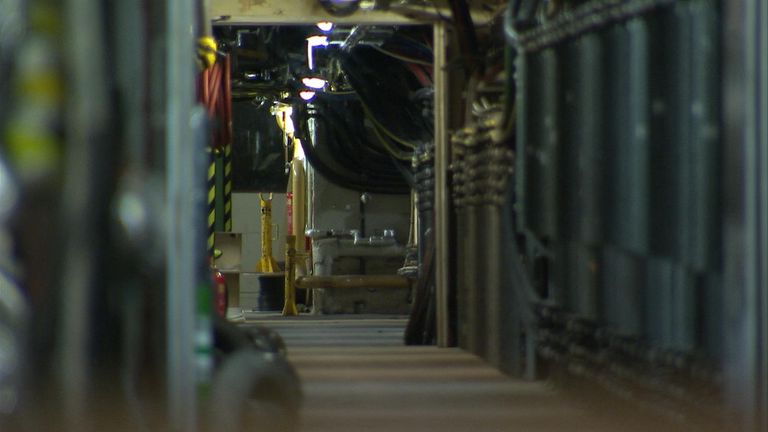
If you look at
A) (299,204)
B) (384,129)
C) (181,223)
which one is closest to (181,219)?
(181,223)

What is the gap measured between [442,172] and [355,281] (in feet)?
14.5

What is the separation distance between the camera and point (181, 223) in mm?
3520

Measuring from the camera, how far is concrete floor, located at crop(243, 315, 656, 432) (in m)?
5.01

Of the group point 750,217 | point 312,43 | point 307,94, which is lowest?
point 750,217

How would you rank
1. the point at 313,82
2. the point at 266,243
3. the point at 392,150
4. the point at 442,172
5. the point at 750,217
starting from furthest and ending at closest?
the point at 266,243 < the point at 392,150 < the point at 313,82 < the point at 442,172 < the point at 750,217

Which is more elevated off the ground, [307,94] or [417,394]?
[307,94]

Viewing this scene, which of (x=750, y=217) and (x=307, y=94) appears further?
(x=307, y=94)

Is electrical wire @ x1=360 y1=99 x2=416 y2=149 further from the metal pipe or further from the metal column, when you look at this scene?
the metal column

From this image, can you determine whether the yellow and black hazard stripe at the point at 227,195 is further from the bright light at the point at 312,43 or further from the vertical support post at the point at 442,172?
the vertical support post at the point at 442,172

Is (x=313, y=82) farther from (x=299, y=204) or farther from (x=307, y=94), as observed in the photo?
(x=299, y=204)

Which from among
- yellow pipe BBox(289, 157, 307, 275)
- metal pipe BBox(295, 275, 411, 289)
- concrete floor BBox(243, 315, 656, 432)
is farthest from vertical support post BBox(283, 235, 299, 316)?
concrete floor BBox(243, 315, 656, 432)

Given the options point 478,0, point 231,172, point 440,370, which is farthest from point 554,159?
point 231,172

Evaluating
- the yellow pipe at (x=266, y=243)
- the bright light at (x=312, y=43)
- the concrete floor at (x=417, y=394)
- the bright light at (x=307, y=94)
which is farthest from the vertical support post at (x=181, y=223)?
the yellow pipe at (x=266, y=243)

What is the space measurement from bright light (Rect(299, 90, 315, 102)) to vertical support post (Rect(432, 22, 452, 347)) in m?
5.60
